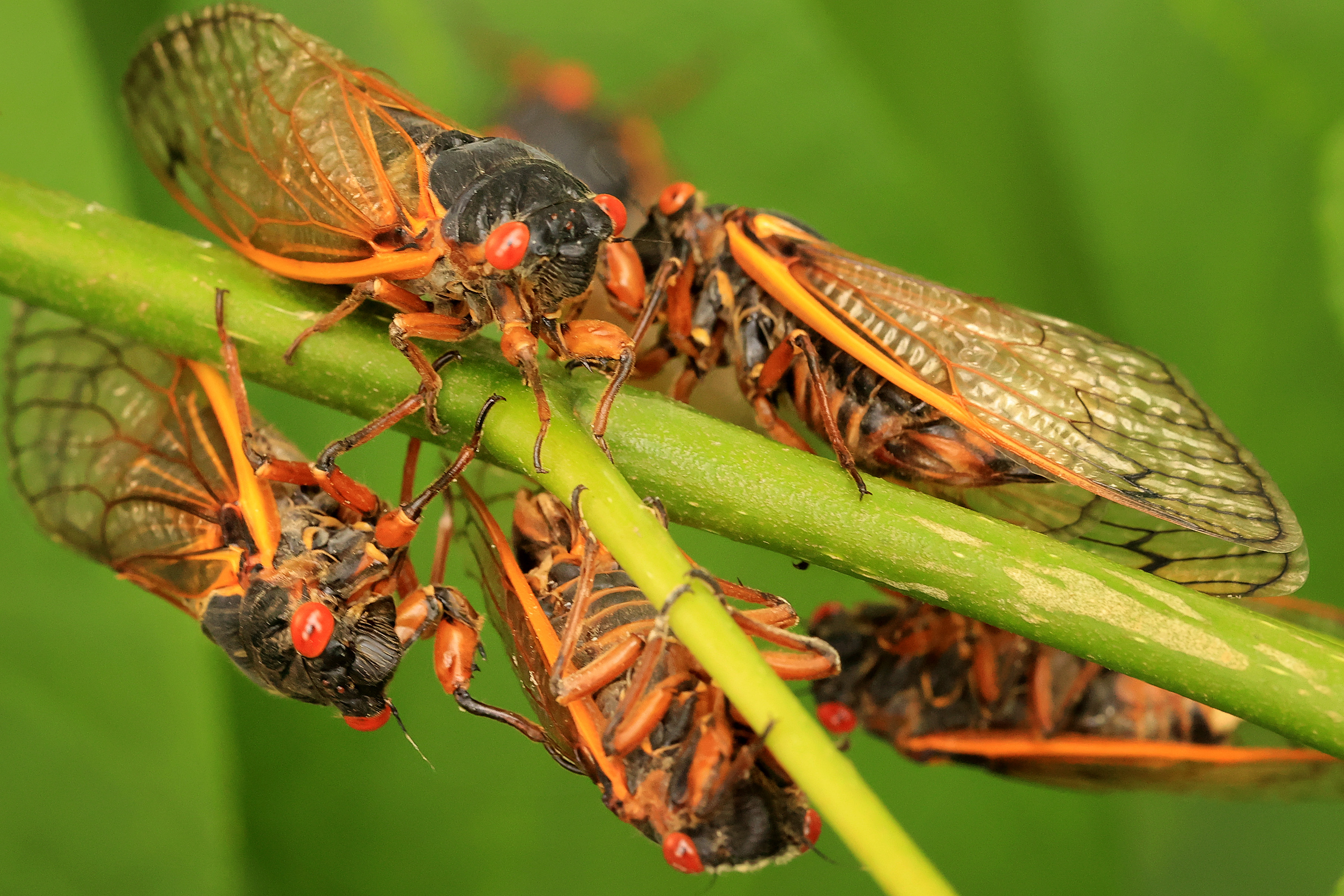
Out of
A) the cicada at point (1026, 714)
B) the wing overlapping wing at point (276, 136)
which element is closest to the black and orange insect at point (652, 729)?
the wing overlapping wing at point (276, 136)

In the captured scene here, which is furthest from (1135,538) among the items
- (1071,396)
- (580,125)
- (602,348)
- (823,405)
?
(580,125)

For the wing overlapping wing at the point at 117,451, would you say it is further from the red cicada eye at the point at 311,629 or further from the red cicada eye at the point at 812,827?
the red cicada eye at the point at 812,827

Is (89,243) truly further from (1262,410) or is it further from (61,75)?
(1262,410)

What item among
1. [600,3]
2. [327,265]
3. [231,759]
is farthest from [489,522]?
[600,3]

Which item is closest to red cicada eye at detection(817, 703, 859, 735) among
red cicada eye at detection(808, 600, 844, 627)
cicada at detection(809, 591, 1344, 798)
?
cicada at detection(809, 591, 1344, 798)

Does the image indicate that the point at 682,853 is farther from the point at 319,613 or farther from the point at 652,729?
the point at 319,613

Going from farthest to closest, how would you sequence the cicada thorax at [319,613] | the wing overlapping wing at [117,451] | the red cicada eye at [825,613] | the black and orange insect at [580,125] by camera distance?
the black and orange insect at [580,125]
the red cicada eye at [825,613]
the wing overlapping wing at [117,451]
the cicada thorax at [319,613]
